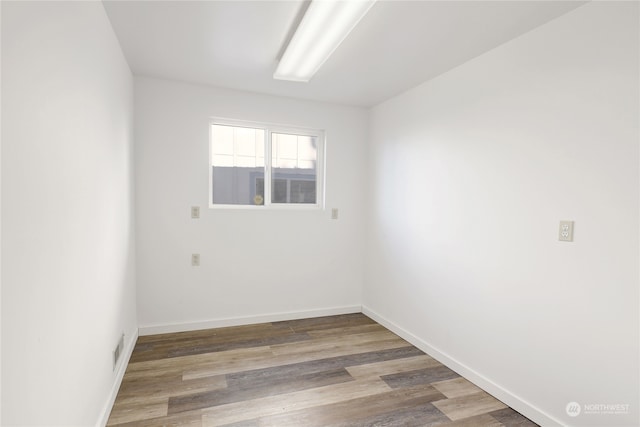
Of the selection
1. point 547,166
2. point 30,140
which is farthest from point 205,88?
point 547,166

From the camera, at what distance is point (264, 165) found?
3.44 meters

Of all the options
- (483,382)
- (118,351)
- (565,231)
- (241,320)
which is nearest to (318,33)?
(565,231)

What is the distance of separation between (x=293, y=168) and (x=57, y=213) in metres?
2.54

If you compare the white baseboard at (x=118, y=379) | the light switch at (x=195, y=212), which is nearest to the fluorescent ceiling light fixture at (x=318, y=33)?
the light switch at (x=195, y=212)

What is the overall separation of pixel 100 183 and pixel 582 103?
2706 millimetres

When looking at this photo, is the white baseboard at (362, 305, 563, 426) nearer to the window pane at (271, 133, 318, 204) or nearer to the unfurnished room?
the unfurnished room

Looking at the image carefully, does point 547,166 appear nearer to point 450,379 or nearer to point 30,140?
point 450,379

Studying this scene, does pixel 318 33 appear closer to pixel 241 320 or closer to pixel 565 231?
pixel 565 231

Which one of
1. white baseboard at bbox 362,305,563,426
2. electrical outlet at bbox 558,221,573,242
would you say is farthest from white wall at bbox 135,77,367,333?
electrical outlet at bbox 558,221,573,242

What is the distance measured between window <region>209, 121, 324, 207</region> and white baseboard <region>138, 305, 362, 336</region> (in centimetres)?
121

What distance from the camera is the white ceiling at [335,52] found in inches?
70.2

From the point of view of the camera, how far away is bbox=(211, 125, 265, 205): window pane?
10.7ft

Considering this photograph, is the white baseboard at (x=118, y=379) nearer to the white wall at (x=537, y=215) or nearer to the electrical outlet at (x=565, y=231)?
the white wall at (x=537, y=215)

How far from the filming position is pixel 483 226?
90.0 inches
